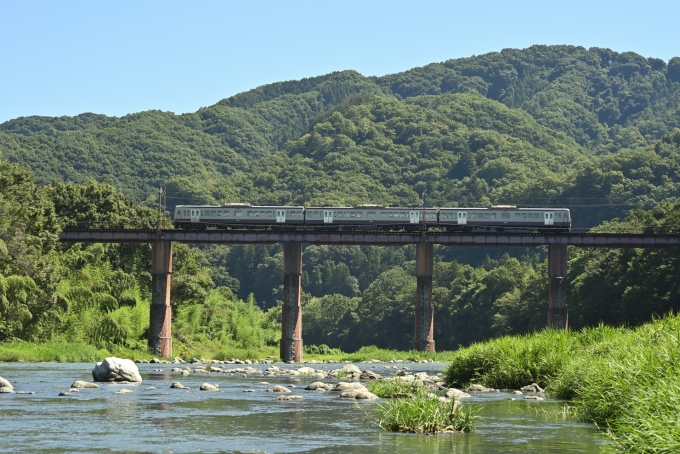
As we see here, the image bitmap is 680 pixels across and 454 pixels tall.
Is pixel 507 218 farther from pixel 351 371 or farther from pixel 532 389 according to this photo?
pixel 532 389

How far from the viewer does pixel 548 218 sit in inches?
3337

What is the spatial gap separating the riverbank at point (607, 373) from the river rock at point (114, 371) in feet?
38.9

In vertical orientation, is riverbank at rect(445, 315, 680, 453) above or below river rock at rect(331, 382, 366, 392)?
above

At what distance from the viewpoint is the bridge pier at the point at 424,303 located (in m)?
83.5

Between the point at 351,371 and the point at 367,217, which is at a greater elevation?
the point at 367,217

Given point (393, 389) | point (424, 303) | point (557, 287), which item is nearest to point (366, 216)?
point (424, 303)

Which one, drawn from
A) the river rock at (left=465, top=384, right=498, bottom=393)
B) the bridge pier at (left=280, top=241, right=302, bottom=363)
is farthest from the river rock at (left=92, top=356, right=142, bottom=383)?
the bridge pier at (left=280, top=241, right=302, bottom=363)

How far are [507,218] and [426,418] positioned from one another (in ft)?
215

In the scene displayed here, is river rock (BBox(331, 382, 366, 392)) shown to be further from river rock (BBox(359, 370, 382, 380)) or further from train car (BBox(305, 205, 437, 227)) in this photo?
train car (BBox(305, 205, 437, 227))

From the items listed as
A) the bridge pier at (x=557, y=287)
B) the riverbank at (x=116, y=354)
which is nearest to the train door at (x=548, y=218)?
the bridge pier at (x=557, y=287)

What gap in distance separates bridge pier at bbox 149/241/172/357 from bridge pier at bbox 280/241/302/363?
954 cm

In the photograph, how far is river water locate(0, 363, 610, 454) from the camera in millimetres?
19150

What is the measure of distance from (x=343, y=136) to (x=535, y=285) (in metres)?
94.7

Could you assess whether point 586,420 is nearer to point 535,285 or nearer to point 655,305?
point 655,305
